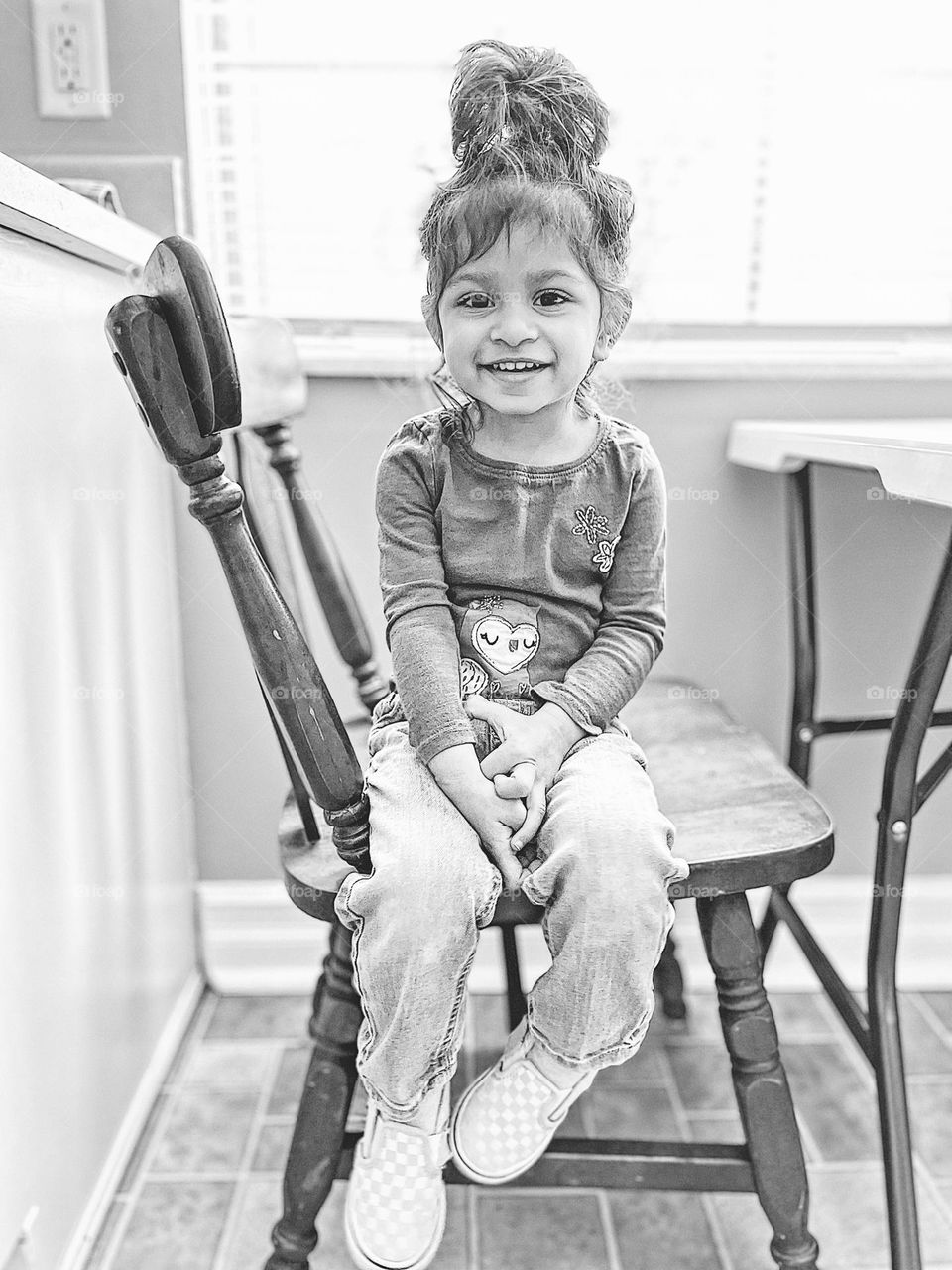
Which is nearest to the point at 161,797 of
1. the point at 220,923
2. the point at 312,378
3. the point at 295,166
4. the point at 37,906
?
the point at 220,923

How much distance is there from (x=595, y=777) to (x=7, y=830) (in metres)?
0.47

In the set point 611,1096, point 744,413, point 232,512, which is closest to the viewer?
point 232,512

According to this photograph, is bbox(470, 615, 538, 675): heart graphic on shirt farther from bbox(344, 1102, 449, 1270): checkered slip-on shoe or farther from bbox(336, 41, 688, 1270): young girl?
bbox(344, 1102, 449, 1270): checkered slip-on shoe

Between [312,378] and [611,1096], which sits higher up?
[312,378]

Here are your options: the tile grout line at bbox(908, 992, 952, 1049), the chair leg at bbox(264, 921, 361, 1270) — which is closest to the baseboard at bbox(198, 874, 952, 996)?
the tile grout line at bbox(908, 992, 952, 1049)

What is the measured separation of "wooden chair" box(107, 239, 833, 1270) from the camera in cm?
78

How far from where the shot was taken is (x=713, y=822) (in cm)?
94

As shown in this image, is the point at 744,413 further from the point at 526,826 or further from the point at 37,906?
the point at 37,906

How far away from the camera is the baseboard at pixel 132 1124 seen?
106cm

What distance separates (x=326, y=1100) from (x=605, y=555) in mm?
511

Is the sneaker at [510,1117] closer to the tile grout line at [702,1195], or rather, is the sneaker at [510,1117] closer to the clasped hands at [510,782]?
the clasped hands at [510,782]

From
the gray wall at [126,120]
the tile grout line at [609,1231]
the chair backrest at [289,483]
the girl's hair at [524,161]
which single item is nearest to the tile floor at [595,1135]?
the tile grout line at [609,1231]

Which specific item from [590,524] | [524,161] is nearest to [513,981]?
[590,524]

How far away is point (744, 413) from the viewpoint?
4.63 feet
